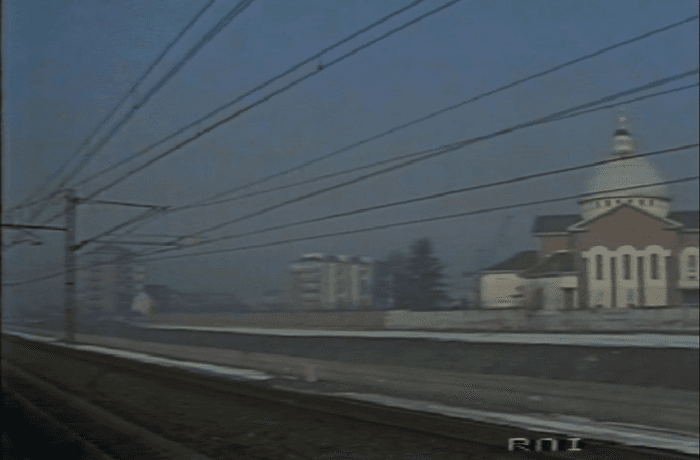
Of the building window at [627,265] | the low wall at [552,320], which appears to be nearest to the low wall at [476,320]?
the low wall at [552,320]

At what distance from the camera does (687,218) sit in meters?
13.2

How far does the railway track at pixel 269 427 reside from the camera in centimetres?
573

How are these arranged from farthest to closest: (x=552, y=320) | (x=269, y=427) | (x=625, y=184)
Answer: (x=552, y=320) < (x=625, y=184) < (x=269, y=427)

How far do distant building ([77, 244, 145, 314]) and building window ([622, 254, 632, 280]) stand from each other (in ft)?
45.2

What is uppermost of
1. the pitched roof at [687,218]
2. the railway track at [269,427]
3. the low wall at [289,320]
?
the pitched roof at [687,218]

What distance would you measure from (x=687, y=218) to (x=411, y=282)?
6044 mm

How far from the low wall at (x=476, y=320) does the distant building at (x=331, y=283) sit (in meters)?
0.26

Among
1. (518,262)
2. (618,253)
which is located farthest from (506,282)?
(618,253)

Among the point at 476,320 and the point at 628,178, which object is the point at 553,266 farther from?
the point at 628,178

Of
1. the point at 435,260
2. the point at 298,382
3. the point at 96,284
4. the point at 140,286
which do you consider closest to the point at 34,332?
the point at 96,284

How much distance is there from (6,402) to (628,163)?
10348 mm

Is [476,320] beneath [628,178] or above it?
beneath

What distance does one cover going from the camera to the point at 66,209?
20.8m

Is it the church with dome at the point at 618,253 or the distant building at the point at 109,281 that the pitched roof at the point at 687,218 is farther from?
the distant building at the point at 109,281
